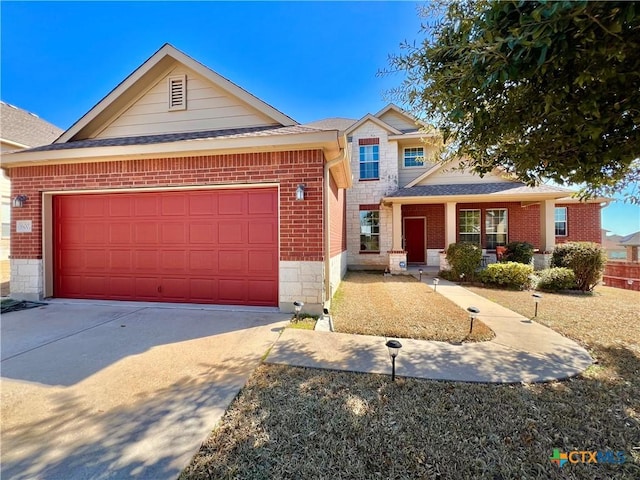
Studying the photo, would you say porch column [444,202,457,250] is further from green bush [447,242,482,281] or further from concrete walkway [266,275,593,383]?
concrete walkway [266,275,593,383]

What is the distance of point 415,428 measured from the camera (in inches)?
90.5

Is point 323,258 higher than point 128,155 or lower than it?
lower

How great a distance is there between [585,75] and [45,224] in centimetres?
973

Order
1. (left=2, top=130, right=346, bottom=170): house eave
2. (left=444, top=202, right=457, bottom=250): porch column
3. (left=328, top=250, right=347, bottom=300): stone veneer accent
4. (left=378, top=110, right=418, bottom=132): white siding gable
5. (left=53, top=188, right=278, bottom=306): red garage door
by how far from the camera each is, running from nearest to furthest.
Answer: (left=2, top=130, right=346, bottom=170): house eave < (left=53, top=188, right=278, bottom=306): red garage door < (left=328, top=250, right=347, bottom=300): stone veneer accent < (left=444, top=202, right=457, bottom=250): porch column < (left=378, top=110, right=418, bottom=132): white siding gable

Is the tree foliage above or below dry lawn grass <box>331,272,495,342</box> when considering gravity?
above

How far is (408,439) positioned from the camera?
2.17 m

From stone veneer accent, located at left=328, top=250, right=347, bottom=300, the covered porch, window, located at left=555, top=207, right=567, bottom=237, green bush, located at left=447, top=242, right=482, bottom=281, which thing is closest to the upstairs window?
the covered porch

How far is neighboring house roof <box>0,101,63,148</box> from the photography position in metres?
12.7

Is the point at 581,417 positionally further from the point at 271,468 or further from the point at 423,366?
the point at 271,468

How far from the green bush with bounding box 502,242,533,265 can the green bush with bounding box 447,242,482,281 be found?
308cm

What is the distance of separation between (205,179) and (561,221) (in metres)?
17.7

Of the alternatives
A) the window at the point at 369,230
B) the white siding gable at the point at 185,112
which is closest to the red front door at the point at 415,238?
the window at the point at 369,230

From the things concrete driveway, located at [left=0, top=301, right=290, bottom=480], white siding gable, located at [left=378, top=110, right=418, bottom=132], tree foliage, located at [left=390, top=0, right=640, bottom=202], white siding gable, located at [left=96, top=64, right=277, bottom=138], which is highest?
white siding gable, located at [left=378, top=110, right=418, bottom=132]

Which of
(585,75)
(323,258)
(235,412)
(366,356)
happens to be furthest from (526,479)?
(323,258)
